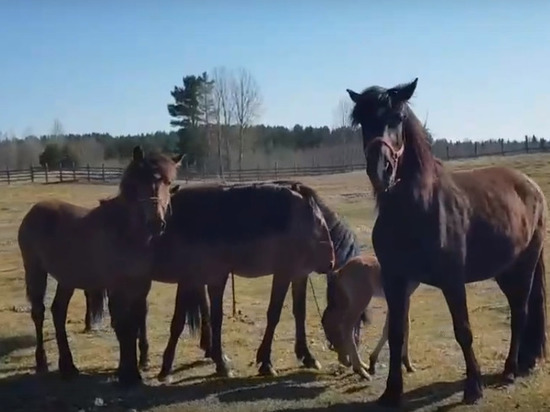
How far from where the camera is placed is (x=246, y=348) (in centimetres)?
820

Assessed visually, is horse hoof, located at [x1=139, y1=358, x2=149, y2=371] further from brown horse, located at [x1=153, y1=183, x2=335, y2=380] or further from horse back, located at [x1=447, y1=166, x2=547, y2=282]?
horse back, located at [x1=447, y1=166, x2=547, y2=282]

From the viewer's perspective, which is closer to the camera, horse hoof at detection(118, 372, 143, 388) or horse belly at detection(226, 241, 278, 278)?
horse hoof at detection(118, 372, 143, 388)

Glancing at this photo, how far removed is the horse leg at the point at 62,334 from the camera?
6.92 metres

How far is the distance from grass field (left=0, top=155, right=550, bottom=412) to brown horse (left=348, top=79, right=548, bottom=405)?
1.32ft

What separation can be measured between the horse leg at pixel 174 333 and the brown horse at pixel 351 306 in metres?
1.38

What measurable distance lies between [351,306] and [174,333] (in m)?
1.69

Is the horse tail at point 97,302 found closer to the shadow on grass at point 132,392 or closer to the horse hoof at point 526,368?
the shadow on grass at point 132,392

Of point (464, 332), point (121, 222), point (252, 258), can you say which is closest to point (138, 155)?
point (121, 222)

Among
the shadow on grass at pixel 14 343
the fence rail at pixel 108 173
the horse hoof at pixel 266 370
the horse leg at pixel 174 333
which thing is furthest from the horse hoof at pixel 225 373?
the fence rail at pixel 108 173

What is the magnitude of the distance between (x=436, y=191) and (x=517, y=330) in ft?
5.87

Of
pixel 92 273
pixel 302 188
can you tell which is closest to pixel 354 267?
pixel 302 188

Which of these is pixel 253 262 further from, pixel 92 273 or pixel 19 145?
pixel 19 145

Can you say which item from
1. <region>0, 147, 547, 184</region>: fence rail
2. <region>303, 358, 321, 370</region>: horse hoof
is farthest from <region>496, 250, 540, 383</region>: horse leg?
<region>0, 147, 547, 184</region>: fence rail

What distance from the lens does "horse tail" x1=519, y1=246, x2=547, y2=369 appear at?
6.70 m
